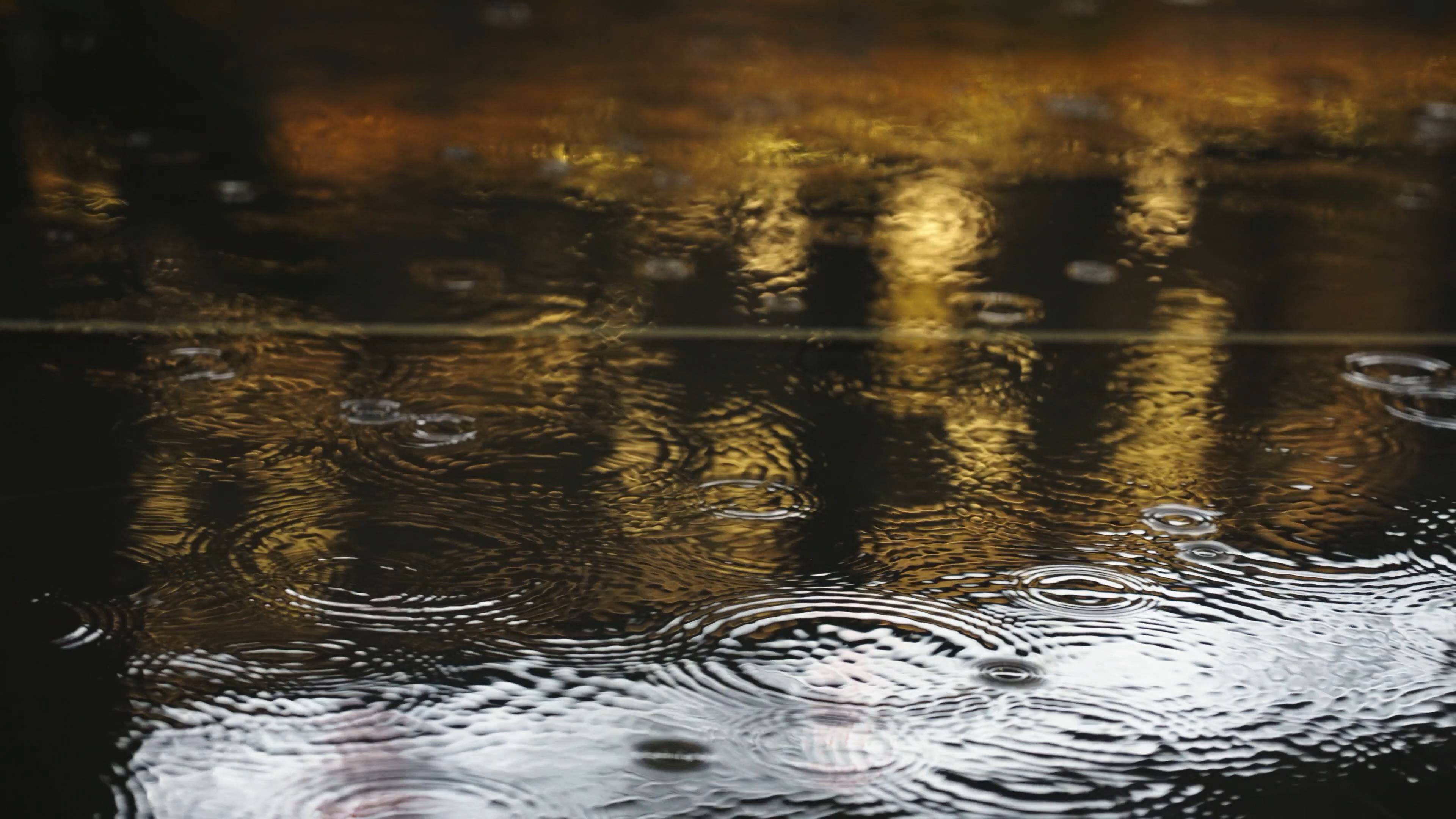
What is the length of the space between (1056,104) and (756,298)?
2053mm

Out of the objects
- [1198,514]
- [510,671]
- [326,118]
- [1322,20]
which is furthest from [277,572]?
[1322,20]

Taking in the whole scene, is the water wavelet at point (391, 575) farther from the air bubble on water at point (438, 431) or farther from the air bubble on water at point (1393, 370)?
the air bubble on water at point (1393, 370)

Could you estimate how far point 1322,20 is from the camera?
15.9ft

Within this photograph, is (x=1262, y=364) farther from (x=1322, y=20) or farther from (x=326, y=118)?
(x=1322, y=20)

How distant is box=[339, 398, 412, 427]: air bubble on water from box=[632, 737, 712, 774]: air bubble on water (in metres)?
0.86

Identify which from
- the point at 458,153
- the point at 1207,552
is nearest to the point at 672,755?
the point at 1207,552

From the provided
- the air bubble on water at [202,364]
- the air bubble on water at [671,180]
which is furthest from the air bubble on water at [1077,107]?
the air bubble on water at [202,364]

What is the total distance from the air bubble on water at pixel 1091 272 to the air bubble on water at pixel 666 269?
0.71 metres

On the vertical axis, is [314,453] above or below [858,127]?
below

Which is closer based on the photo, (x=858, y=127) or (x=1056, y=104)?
(x=858, y=127)

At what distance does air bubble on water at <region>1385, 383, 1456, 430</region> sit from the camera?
188cm

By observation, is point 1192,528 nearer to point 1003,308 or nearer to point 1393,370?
point 1393,370

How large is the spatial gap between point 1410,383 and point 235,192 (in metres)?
2.36

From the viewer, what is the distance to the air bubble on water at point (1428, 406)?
1877mm
